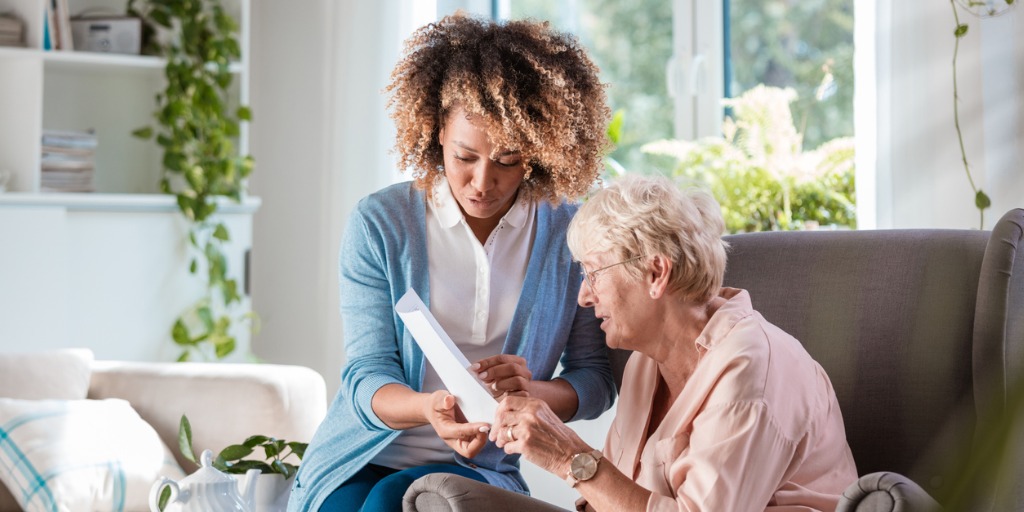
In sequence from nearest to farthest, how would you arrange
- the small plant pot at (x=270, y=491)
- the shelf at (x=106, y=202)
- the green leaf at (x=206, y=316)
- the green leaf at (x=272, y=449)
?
1. the small plant pot at (x=270, y=491)
2. the green leaf at (x=272, y=449)
3. the shelf at (x=106, y=202)
4. the green leaf at (x=206, y=316)

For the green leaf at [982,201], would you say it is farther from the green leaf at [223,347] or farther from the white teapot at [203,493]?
the green leaf at [223,347]

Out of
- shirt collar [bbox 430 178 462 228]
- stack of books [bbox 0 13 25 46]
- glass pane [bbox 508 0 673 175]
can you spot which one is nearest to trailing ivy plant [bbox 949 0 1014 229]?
glass pane [bbox 508 0 673 175]

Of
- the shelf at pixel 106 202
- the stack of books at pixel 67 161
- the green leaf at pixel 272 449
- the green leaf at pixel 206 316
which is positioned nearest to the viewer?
the green leaf at pixel 272 449

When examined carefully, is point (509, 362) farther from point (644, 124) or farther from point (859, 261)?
point (644, 124)

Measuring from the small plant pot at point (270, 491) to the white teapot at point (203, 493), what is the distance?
4.2 inches

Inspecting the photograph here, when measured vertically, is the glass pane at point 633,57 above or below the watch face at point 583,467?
above

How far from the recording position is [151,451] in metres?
2.27

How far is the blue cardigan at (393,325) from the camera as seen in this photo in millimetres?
1659

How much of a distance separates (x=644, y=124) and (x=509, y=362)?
6.13 ft

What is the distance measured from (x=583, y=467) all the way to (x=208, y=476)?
2.28 ft

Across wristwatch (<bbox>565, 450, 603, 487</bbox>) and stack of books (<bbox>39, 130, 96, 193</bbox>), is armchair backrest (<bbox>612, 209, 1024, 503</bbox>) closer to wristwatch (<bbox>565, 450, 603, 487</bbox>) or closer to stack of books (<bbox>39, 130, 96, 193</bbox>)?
wristwatch (<bbox>565, 450, 603, 487</bbox>)

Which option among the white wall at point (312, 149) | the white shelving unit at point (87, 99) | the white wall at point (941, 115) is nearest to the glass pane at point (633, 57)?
the white wall at point (312, 149)

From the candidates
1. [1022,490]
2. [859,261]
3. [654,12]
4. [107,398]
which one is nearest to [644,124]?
[654,12]

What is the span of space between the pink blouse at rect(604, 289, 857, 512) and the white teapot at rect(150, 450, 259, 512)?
0.70 m
